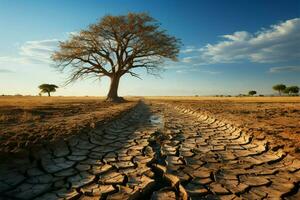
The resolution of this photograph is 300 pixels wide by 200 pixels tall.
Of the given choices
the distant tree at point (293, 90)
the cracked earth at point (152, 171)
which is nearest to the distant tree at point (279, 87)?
the distant tree at point (293, 90)

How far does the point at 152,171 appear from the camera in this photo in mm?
3670

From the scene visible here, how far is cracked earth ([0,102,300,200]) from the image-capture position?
114 inches

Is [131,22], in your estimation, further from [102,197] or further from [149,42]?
[102,197]

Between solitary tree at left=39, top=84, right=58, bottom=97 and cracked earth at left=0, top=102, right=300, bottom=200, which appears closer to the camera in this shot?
cracked earth at left=0, top=102, right=300, bottom=200

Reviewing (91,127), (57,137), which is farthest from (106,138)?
(57,137)

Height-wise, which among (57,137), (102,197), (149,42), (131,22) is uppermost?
(131,22)

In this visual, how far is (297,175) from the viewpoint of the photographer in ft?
11.2

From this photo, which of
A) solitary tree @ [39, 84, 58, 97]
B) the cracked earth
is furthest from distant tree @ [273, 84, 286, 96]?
the cracked earth

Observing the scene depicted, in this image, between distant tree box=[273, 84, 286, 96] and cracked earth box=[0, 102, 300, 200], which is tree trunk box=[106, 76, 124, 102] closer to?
cracked earth box=[0, 102, 300, 200]

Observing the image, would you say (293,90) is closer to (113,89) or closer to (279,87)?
(279,87)

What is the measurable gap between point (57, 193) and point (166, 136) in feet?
12.7

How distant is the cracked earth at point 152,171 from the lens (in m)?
2.89

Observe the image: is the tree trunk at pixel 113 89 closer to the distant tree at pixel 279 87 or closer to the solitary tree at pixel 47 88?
the solitary tree at pixel 47 88

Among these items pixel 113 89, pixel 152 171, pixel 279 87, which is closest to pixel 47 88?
pixel 113 89
